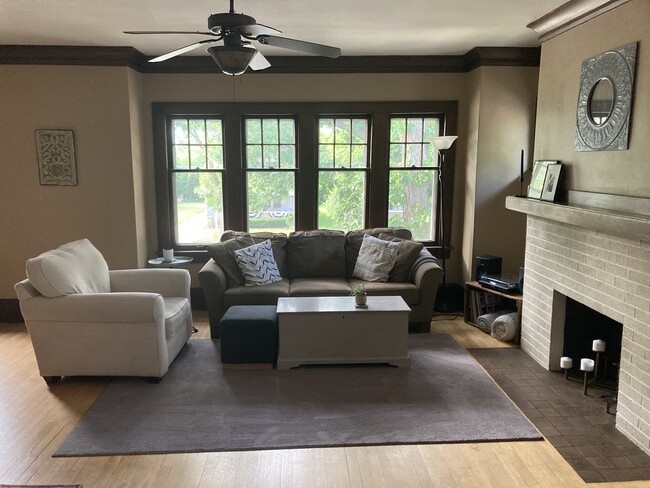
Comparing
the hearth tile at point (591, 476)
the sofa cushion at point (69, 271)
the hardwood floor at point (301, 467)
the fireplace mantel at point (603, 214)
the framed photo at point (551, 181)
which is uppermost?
the framed photo at point (551, 181)

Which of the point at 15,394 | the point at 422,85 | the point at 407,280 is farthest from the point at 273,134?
the point at 15,394

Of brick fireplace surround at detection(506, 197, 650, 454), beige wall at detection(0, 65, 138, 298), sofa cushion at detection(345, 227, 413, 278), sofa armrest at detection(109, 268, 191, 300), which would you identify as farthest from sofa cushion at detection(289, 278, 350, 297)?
beige wall at detection(0, 65, 138, 298)

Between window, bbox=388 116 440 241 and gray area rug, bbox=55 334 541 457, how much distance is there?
1.95m

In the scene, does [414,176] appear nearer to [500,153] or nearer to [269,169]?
[500,153]

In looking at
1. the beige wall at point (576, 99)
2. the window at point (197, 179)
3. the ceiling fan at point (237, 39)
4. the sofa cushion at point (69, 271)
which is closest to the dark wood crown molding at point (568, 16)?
the beige wall at point (576, 99)

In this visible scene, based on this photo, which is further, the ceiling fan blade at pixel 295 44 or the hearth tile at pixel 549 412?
the hearth tile at pixel 549 412

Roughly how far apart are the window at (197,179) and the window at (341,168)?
1109 mm

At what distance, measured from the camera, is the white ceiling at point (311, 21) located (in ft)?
11.7

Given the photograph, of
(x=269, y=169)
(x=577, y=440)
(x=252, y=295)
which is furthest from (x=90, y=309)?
(x=577, y=440)

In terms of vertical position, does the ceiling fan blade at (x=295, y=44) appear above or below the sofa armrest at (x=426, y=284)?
above

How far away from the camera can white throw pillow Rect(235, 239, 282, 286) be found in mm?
4805

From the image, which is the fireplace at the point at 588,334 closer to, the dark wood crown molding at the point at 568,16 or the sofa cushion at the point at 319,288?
the sofa cushion at the point at 319,288

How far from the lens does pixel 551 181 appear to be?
387cm

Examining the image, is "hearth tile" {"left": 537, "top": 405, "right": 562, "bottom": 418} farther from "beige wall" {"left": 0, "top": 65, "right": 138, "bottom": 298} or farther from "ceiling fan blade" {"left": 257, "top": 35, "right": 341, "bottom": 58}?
"beige wall" {"left": 0, "top": 65, "right": 138, "bottom": 298}
